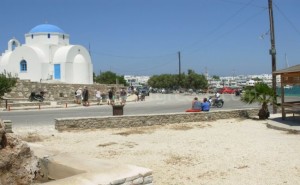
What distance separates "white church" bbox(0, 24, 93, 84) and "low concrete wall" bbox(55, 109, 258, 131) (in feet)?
100

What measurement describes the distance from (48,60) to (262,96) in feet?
113

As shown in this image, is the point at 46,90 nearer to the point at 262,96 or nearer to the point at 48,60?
the point at 48,60

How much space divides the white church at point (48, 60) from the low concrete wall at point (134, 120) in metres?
30.6

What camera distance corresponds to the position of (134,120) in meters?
17.0

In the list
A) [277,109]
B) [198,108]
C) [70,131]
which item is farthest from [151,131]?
[277,109]

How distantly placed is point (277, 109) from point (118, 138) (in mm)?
13067

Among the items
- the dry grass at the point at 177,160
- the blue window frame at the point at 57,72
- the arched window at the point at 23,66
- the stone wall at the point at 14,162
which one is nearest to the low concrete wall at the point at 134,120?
the dry grass at the point at 177,160

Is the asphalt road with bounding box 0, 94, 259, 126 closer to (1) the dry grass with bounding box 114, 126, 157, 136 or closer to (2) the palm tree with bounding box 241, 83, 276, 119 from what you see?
(1) the dry grass with bounding box 114, 126, 157, 136

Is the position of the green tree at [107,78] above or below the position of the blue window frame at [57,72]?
above

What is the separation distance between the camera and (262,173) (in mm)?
8367

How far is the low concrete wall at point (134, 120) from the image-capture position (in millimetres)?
15766

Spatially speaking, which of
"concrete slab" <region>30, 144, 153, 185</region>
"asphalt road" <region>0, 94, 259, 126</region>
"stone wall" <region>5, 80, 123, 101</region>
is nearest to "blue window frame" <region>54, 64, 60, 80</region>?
"stone wall" <region>5, 80, 123, 101</region>

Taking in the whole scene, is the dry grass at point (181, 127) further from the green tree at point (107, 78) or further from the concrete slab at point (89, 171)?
the green tree at point (107, 78)

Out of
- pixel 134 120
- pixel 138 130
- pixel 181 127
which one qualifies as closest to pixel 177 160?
pixel 138 130
